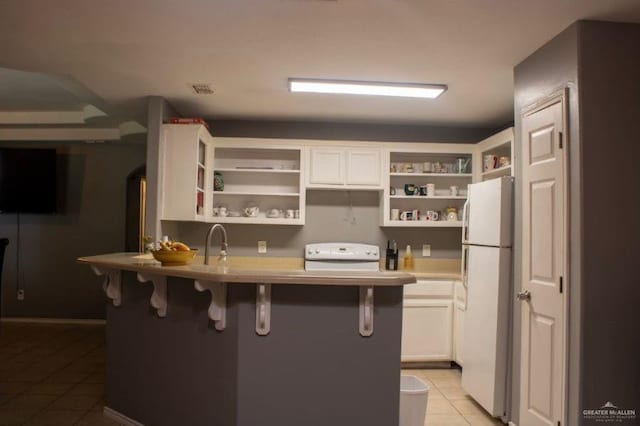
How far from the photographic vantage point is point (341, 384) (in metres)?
2.15

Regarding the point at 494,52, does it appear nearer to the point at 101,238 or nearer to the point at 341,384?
the point at 341,384

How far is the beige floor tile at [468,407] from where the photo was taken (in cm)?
317

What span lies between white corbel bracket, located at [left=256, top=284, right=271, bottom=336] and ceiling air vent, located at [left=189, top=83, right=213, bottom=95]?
2.00 meters

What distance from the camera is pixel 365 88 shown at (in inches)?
133

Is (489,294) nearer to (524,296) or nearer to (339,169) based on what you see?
(524,296)

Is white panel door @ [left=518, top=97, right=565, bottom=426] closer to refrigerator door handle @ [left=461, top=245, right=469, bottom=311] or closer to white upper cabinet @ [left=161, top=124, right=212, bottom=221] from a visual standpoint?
refrigerator door handle @ [left=461, top=245, right=469, bottom=311]

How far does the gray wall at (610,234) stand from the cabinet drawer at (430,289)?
194cm

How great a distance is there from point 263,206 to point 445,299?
205 centimetres

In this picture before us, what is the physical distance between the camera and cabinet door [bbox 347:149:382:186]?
14.6 ft

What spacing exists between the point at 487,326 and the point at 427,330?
106cm

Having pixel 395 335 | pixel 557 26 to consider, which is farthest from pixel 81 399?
pixel 557 26

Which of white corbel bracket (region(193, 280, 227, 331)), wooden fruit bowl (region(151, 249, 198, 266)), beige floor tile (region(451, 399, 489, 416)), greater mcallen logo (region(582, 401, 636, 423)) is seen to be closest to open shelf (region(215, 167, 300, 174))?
wooden fruit bowl (region(151, 249, 198, 266))

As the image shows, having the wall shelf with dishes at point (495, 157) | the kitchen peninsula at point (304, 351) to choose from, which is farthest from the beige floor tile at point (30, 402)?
the wall shelf with dishes at point (495, 157)

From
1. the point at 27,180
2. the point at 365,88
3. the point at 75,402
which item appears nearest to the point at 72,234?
the point at 27,180
